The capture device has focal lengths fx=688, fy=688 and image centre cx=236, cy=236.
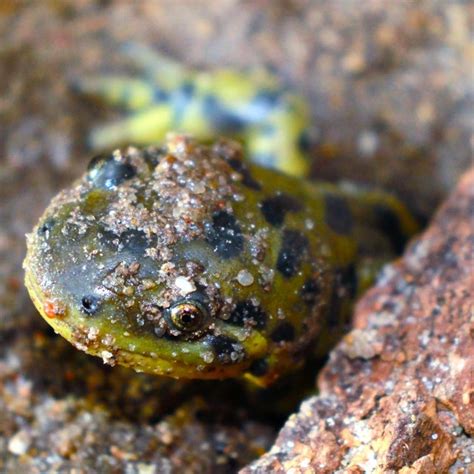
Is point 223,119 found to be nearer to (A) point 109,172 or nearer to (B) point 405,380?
(A) point 109,172

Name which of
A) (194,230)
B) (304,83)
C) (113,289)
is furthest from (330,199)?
(304,83)

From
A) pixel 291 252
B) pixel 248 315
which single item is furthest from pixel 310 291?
pixel 248 315

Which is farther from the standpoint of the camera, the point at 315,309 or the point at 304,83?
the point at 304,83

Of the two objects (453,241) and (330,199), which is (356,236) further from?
(453,241)

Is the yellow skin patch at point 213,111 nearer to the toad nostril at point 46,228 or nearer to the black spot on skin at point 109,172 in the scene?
the black spot on skin at point 109,172

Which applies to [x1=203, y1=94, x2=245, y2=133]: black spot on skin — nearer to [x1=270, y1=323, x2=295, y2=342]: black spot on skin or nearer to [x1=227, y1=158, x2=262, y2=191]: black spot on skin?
[x1=227, y1=158, x2=262, y2=191]: black spot on skin

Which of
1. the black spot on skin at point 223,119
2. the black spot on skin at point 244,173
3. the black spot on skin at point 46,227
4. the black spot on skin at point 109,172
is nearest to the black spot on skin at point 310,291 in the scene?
the black spot on skin at point 244,173

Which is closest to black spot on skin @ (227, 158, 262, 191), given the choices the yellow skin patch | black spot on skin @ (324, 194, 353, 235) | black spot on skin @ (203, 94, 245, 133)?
black spot on skin @ (324, 194, 353, 235)

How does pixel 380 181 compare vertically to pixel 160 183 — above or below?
above
